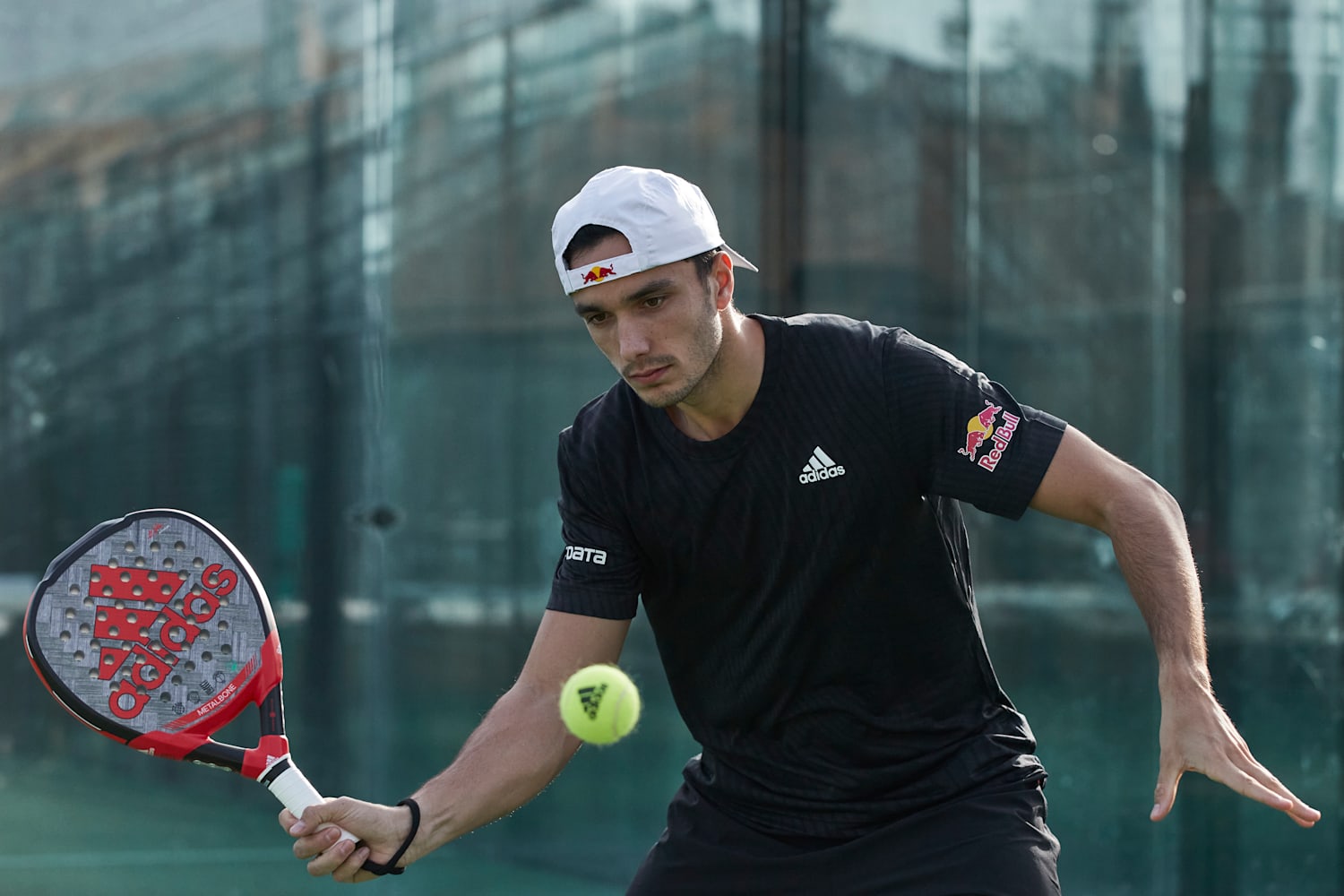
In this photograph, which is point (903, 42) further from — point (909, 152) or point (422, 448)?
point (422, 448)

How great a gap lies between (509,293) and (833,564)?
3.03 meters

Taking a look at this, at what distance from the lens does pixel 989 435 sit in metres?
2.76

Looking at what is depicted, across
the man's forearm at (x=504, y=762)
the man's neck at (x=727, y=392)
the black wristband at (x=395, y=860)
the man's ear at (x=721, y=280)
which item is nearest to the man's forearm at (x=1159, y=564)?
the man's neck at (x=727, y=392)

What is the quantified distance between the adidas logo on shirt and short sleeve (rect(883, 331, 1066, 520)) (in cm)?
12

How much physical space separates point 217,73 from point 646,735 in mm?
2646

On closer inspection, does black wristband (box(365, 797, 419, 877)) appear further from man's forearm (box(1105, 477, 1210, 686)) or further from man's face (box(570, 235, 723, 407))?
man's forearm (box(1105, 477, 1210, 686))

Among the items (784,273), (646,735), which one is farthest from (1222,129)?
(646,735)

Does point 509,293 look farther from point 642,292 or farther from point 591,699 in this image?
point 591,699

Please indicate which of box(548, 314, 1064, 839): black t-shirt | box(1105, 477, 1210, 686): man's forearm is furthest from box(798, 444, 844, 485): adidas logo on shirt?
box(1105, 477, 1210, 686): man's forearm

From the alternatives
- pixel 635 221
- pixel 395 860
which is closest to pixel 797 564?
pixel 635 221

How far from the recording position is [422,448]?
5566mm

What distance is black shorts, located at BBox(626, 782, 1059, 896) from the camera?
8.87 ft

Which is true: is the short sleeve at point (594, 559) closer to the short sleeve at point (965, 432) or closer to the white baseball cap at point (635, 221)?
the white baseball cap at point (635, 221)

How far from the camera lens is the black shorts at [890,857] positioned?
106 inches
